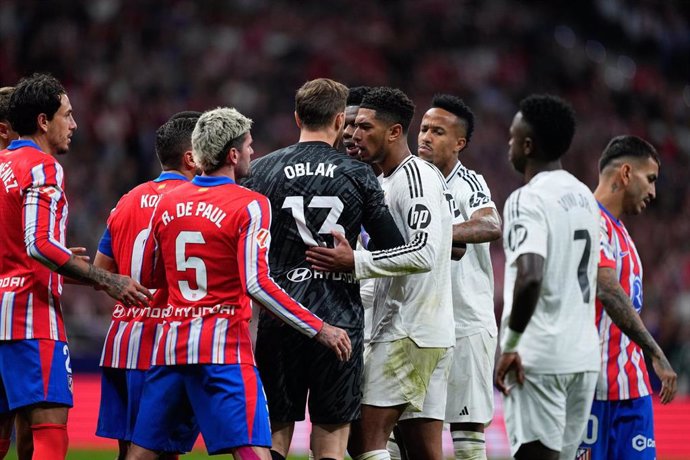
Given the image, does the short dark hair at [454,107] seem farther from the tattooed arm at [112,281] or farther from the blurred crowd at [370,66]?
the blurred crowd at [370,66]

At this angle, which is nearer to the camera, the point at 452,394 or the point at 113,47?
the point at 452,394

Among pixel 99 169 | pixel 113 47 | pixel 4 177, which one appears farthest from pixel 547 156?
pixel 113 47

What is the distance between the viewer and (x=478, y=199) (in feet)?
25.9

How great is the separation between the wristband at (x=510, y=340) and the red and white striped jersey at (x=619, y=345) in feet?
4.17

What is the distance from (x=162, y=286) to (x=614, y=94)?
18103 millimetres

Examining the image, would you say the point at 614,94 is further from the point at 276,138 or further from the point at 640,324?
the point at 640,324

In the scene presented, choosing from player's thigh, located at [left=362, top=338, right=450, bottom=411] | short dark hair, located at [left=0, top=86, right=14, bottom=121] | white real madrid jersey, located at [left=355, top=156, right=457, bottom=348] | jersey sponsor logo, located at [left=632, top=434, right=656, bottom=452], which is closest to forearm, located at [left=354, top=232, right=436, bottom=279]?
white real madrid jersey, located at [left=355, top=156, right=457, bottom=348]

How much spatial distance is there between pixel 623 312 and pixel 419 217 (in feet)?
4.42

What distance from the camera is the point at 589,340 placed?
5734 millimetres

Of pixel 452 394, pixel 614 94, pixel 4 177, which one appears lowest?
Answer: pixel 452 394

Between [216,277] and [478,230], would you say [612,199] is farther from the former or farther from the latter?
[216,277]

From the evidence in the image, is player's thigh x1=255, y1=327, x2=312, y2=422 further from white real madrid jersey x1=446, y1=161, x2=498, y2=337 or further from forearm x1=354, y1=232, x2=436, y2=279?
white real madrid jersey x1=446, y1=161, x2=498, y2=337

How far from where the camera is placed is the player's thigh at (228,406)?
5.90 metres

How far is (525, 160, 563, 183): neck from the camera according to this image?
587cm
